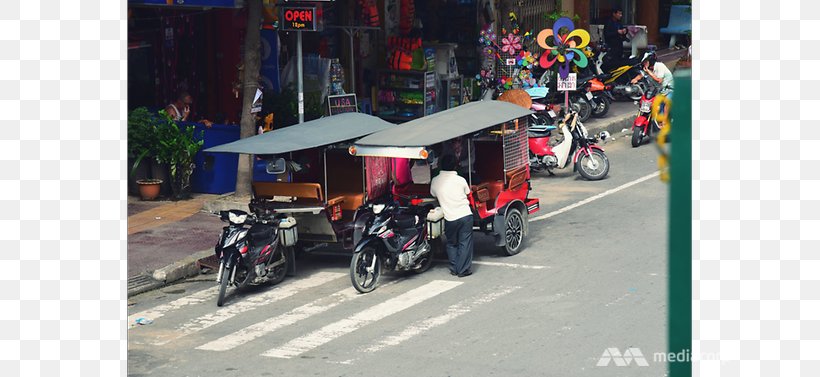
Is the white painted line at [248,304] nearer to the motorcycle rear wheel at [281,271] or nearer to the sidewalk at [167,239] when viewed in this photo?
the motorcycle rear wheel at [281,271]

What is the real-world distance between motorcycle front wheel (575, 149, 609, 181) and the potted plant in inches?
261

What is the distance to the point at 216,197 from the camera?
60.4 feet

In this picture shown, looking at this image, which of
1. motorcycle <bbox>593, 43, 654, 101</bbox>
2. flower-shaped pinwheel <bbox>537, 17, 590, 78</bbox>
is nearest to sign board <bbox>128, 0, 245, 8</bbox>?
flower-shaped pinwheel <bbox>537, 17, 590, 78</bbox>

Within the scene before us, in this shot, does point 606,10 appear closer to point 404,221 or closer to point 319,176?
point 319,176

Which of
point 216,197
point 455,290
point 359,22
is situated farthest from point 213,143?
point 455,290

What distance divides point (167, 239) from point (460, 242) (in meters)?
4.23

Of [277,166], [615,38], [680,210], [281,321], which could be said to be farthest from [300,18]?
[680,210]

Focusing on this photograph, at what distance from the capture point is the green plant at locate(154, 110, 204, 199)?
1817 centimetres

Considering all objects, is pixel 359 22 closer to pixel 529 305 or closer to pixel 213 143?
pixel 213 143

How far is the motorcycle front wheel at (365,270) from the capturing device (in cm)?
1305

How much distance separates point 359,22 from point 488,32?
3.22m

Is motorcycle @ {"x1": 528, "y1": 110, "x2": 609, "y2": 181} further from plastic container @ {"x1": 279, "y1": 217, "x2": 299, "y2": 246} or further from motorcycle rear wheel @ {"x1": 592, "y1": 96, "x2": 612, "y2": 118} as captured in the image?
plastic container @ {"x1": 279, "y1": 217, "x2": 299, "y2": 246}

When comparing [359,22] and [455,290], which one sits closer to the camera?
[455,290]

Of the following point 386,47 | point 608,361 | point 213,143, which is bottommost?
point 608,361
